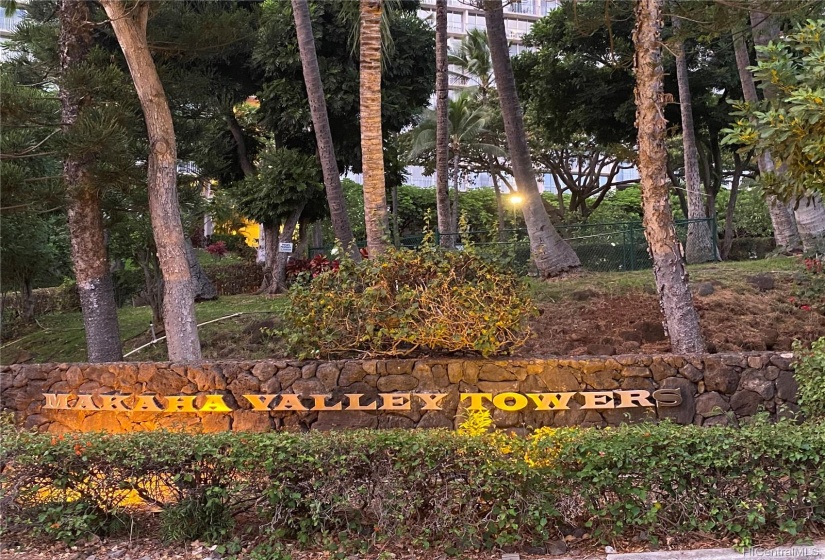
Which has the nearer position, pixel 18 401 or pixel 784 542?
pixel 784 542

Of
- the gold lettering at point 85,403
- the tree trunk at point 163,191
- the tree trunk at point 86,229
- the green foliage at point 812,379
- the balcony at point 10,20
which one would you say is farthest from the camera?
the balcony at point 10,20

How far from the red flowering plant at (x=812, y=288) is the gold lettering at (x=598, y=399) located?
15.1 feet

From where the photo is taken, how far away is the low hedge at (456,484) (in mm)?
4320

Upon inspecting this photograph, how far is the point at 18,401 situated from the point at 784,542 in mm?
6716

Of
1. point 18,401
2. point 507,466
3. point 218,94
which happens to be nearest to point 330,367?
point 507,466

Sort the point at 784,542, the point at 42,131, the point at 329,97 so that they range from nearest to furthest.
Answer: the point at 784,542 → the point at 42,131 → the point at 329,97

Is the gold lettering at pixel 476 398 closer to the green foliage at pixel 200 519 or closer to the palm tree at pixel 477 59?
the green foliage at pixel 200 519

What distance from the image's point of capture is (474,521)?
4340 millimetres

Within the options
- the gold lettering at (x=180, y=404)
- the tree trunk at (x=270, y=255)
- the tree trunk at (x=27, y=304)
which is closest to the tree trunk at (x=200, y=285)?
the tree trunk at (x=270, y=255)

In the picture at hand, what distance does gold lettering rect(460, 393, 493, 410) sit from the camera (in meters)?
6.18

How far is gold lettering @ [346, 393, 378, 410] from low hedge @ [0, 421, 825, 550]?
160 centimetres

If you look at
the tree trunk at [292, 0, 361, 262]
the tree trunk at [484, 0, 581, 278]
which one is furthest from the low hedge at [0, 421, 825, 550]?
the tree trunk at [484, 0, 581, 278]

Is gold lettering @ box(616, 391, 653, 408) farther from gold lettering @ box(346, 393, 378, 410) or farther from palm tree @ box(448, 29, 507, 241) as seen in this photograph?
palm tree @ box(448, 29, 507, 241)

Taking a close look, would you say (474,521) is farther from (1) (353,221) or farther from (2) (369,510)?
(1) (353,221)
